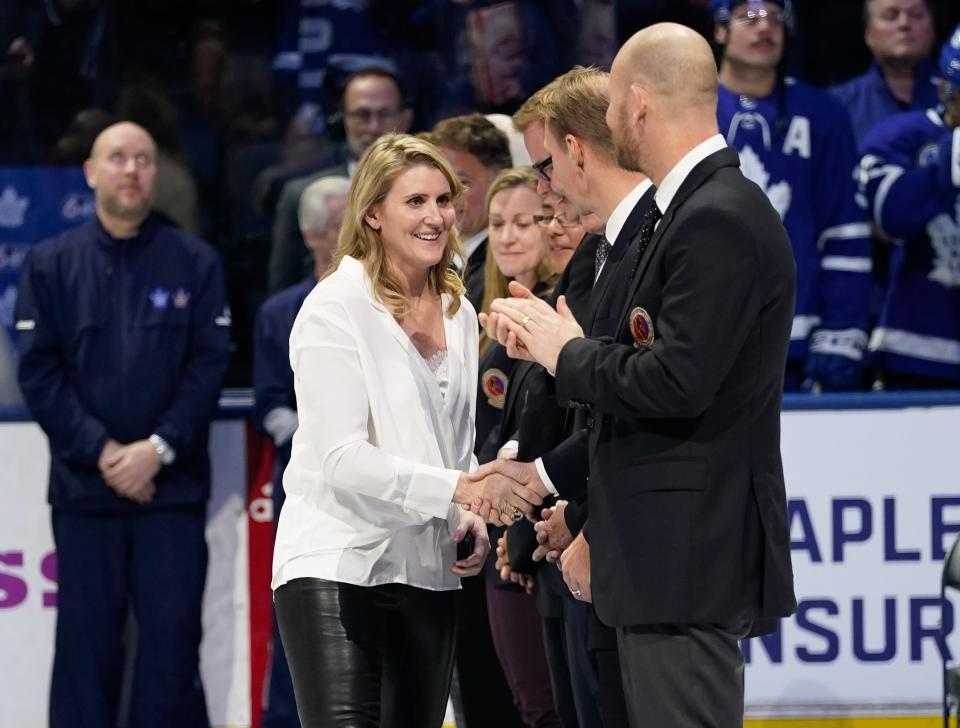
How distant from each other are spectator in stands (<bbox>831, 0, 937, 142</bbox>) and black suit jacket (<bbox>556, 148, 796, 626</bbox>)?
3604 millimetres

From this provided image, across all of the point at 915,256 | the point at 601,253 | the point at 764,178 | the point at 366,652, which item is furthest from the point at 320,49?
the point at 366,652

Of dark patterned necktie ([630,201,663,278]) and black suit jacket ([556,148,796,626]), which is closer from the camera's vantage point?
black suit jacket ([556,148,796,626])

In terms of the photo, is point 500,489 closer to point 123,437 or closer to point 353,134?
point 123,437

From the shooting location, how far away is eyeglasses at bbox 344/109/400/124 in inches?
241

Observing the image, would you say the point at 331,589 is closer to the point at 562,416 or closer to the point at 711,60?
the point at 562,416

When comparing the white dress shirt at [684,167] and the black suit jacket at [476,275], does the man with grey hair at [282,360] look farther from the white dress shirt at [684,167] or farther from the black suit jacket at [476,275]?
the white dress shirt at [684,167]

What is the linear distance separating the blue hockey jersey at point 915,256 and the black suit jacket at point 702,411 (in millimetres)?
2783

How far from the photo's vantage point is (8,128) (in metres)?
6.73

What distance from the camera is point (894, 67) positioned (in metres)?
6.16

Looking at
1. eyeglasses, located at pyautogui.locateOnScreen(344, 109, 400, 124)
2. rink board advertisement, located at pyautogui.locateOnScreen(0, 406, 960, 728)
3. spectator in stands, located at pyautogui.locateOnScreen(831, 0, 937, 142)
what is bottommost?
rink board advertisement, located at pyautogui.locateOnScreen(0, 406, 960, 728)

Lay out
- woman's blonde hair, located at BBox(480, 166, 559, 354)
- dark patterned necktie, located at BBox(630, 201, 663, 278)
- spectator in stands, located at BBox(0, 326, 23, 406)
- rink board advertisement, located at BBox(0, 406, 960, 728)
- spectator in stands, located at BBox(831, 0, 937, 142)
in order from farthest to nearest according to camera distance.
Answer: spectator in stands, located at BBox(831, 0, 937, 142), spectator in stands, located at BBox(0, 326, 23, 406), rink board advertisement, located at BBox(0, 406, 960, 728), woman's blonde hair, located at BBox(480, 166, 559, 354), dark patterned necktie, located at BBox(630, 201, 663, 278)

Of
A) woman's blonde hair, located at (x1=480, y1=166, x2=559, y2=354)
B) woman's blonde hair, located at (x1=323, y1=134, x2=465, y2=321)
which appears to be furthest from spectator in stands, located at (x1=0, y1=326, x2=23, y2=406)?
woman's blonde hair, located at (x1=323, y1=134, x2=465, y2=321)

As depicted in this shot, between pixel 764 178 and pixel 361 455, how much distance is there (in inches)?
108

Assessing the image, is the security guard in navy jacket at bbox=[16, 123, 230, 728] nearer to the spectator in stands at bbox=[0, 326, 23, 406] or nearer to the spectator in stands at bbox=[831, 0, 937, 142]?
the spectator in stands at bbox=[0, 326, 23, 406]
